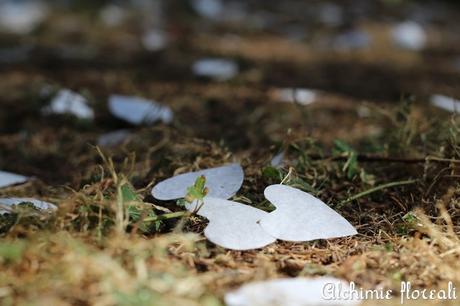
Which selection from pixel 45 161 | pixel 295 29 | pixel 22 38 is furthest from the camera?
pixel 295 29

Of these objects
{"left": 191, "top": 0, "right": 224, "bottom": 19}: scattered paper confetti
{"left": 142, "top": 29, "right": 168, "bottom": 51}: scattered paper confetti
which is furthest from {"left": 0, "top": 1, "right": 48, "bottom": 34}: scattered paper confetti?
{"left": 191, "top": 0, "right": 224, "bottom": 19}: scattered paper confetti

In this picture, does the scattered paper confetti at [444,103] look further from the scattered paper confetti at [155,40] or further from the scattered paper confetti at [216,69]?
the scattered paper confetti at [155,40]

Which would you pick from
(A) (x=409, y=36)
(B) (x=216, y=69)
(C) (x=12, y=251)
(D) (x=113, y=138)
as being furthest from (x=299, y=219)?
(A) (x=409, y=36)

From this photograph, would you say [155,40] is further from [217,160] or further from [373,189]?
[373,189]

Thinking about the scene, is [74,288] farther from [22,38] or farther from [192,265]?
[22,38]

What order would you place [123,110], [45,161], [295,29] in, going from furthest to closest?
[295,29]
[123,110]
[45,161]

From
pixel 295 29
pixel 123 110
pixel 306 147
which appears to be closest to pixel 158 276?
pixel 306 147

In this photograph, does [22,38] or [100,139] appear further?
[22,38]
